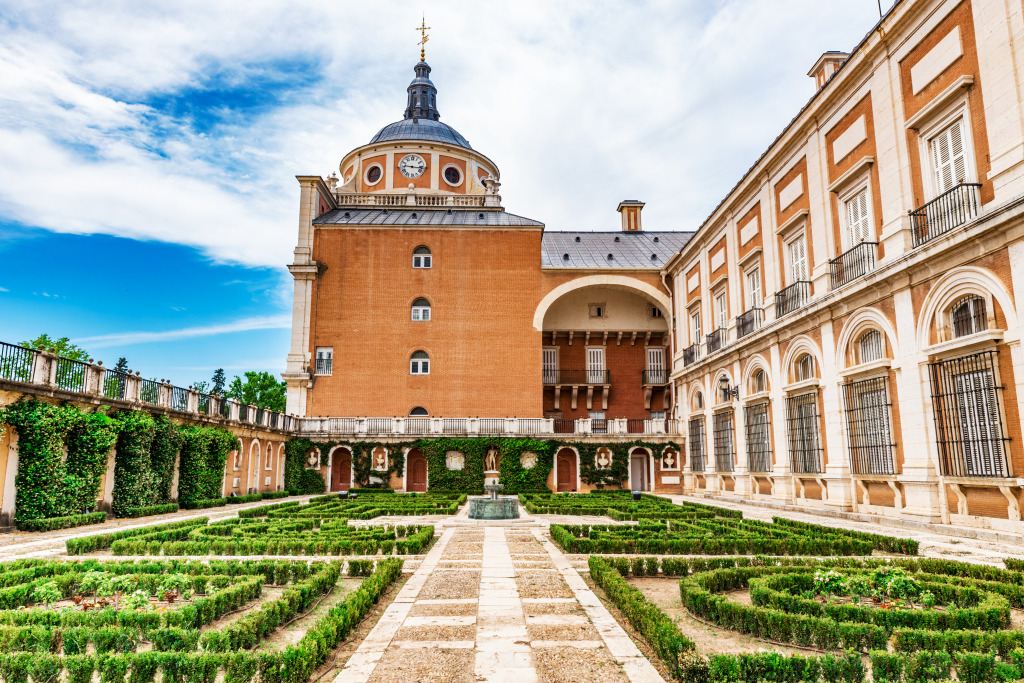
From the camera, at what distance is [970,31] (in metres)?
13.5

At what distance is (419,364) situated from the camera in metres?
35.1

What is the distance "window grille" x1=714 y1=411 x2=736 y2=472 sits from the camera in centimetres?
2623

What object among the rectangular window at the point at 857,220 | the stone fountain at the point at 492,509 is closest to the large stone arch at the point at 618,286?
the rectangular window at the point at 857,220

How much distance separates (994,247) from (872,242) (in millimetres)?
4124

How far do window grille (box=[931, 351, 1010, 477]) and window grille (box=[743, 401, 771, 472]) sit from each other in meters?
8.77

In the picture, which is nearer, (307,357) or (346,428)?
(346,428)

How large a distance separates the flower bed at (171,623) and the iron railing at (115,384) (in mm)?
10121

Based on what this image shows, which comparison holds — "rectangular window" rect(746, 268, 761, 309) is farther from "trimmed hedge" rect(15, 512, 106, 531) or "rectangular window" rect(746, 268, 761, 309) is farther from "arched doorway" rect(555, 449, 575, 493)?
"trimmed hedge" rect(15, 512, 106, 531)

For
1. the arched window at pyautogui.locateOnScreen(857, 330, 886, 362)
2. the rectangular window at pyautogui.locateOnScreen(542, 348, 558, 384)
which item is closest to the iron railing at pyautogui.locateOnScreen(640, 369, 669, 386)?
the rectangular window at pyautogui.locateOnScreen(542, 348, 558, 384)

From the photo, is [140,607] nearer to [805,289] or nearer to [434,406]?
[805,289]

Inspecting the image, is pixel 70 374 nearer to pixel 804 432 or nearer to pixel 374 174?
pixel 804 432

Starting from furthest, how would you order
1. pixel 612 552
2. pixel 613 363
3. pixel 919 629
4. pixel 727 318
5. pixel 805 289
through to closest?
pixel 613 363 < pixel 727 318 < pixel 805 289 < pixel 612 552 < pixel 919 629

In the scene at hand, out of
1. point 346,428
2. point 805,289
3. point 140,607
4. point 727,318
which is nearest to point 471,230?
point 346,428

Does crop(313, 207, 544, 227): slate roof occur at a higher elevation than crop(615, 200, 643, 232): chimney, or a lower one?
lower
